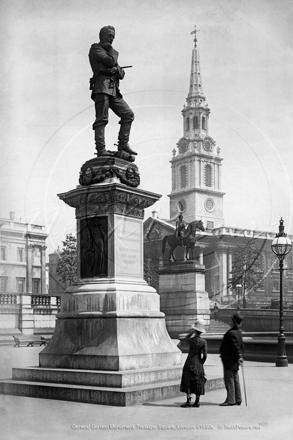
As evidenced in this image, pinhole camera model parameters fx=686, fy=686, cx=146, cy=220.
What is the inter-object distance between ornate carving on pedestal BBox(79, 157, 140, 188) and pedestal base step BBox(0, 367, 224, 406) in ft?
13.5

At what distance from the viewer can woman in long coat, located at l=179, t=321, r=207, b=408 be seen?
39.0 ft

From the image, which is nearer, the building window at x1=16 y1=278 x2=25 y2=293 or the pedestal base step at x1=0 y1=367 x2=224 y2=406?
the pedestal base step at x1=0 y1=367 x2=224 y2=406

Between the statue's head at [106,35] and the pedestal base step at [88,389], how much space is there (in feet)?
23.8

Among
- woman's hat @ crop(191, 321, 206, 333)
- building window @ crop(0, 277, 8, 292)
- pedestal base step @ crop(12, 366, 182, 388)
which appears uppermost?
woman's hat @ crop(191, 321, 206, 333)

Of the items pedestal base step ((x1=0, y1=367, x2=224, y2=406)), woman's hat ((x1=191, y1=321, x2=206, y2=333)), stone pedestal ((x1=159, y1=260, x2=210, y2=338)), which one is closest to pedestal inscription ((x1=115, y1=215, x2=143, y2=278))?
A: pedestal base step ((x1=0, y1=367, x2=224, y2=406))

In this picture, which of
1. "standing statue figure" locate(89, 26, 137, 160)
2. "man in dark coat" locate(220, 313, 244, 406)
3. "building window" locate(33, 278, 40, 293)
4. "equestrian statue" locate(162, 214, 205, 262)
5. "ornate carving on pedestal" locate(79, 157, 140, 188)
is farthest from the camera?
"building window" locate(33, 278, 40, 293)

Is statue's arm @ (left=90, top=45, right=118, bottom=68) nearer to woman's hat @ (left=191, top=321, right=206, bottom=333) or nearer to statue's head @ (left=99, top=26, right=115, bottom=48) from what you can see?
statue's head @ (left=99, top=26, right=115, bottom=48)

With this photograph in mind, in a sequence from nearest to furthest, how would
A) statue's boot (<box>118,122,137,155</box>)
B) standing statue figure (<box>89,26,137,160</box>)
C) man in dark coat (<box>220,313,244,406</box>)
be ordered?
man in dark coat (<box>220,313,244,406</box>) → standing statue figure (<box>89,26,137,160</box>) → statue's boot (<box>118,122,137,155</box>)

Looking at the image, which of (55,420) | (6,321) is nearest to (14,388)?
(55,420)

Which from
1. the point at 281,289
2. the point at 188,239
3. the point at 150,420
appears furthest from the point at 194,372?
the point at 188,239

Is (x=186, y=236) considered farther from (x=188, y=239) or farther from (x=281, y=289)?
(x=281, y=289)

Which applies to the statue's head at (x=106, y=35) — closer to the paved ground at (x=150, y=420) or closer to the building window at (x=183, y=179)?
the paved ground at (x=150, y=420)

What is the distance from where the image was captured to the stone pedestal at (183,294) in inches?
1743

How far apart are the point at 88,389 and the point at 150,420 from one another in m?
2.12
